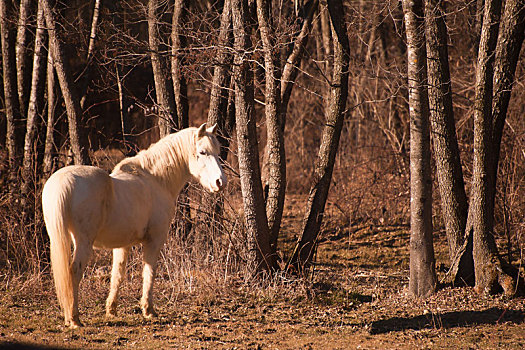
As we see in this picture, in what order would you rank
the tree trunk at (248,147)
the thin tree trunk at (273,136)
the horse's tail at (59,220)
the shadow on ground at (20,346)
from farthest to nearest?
the thin tree trunk at (273,136) < the tree trunk at (248,147) < the horse's tail at (59,220) < the shadow on ground at (20,346)

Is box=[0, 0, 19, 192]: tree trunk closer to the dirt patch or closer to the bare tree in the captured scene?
the dirt patch

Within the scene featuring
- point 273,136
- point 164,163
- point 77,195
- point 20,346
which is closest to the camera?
point 20,346

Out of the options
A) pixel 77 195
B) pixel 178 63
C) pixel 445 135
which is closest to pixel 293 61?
pixel 178 63

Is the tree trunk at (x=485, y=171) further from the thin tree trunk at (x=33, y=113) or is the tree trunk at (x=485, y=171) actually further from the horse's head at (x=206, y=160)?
the thin tree trunk at (x=33, y=113)

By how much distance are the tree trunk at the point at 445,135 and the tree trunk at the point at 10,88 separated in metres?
6.13

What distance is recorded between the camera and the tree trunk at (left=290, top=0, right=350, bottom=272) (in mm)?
7164

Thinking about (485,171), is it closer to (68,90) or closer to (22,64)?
(68,90)

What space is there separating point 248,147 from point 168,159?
119cm

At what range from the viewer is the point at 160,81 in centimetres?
820

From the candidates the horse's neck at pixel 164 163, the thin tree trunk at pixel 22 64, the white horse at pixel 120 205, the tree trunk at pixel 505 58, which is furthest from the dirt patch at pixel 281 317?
the thin tree trunk at pixel 22 64

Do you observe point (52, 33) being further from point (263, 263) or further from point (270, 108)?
point (263, 263)

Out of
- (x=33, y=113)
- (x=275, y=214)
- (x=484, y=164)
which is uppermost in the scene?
(x=33, y=113)

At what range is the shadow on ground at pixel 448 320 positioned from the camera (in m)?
5.68

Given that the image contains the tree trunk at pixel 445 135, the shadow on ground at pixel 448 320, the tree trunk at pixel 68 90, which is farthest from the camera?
the tree trunk at pixel 68 90
